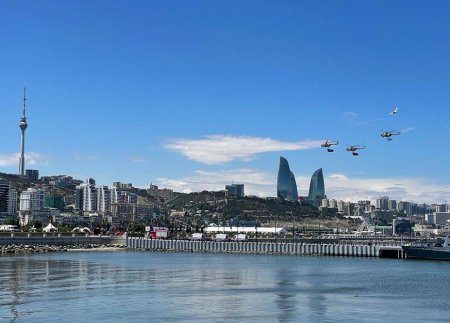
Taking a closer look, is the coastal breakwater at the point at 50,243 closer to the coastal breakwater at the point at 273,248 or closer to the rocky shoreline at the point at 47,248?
the rocky shoreline at the point at 47,248

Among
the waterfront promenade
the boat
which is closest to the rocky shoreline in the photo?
the waterfront promenade

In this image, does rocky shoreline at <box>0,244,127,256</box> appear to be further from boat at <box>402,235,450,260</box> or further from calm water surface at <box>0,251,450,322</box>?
boat at <box>402,235,450,260</box>

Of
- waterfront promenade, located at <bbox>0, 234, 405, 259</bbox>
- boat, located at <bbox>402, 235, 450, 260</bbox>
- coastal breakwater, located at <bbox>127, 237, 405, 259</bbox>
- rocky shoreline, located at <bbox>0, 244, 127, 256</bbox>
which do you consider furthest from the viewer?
waterfront promenade, located at <bbox>0, 234, 405, 259</bbox>

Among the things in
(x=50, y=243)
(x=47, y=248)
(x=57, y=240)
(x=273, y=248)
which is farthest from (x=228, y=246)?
(x=50, y=243)

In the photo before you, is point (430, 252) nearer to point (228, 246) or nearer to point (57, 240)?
point (228, 246)

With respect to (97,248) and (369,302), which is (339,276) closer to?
Result: (369,302)

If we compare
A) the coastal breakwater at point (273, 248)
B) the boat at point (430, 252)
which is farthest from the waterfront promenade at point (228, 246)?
the boat at point (430, 252)

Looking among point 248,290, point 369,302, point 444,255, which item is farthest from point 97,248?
point 369,302
